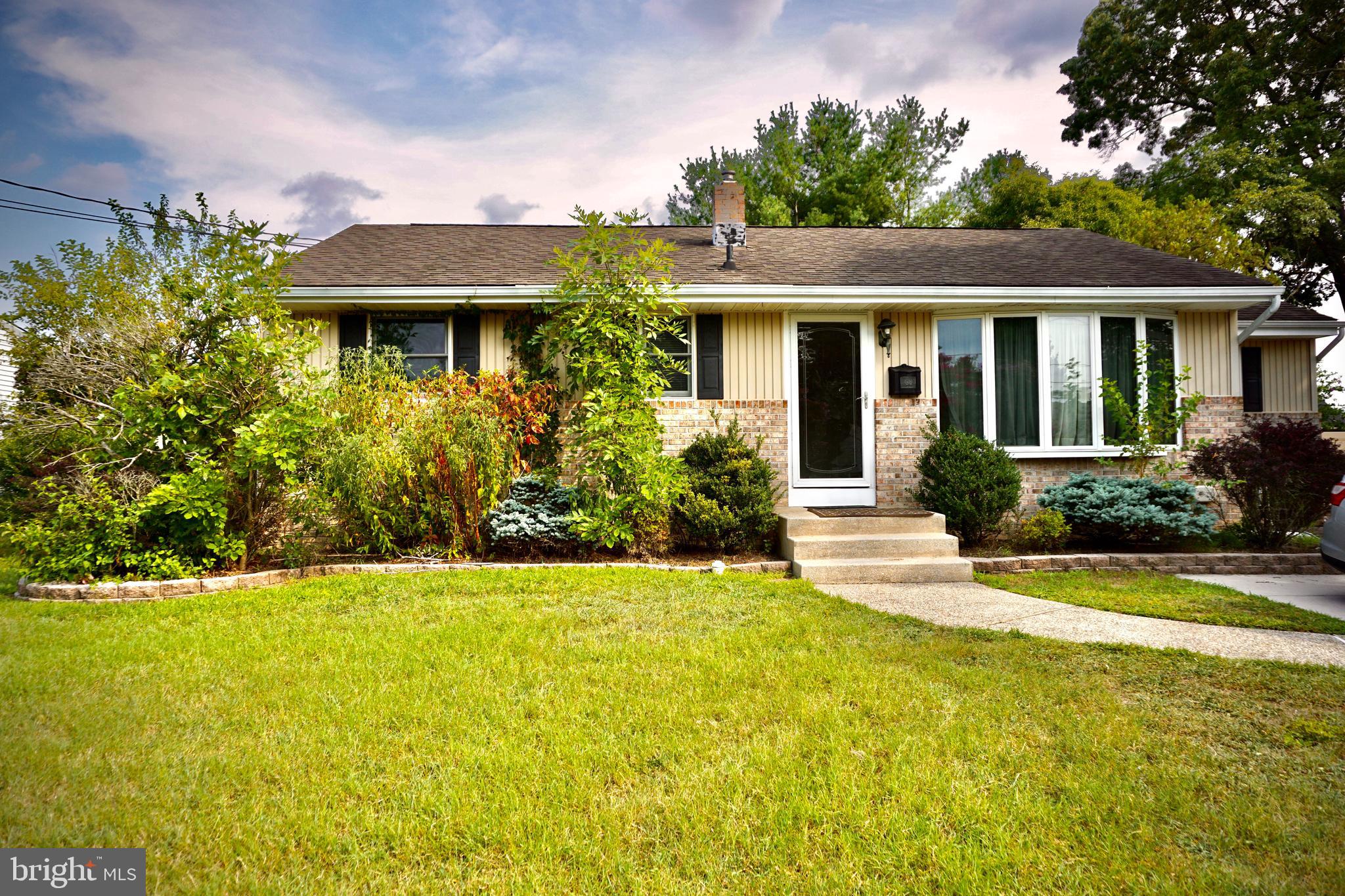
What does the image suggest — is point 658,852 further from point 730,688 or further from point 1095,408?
point 1095,408

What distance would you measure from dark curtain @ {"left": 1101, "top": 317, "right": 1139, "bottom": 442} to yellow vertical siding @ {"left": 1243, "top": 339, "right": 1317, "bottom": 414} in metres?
4.43

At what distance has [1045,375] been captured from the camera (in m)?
8.33

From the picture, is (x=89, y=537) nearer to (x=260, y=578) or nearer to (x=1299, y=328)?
(x=260, y=578)

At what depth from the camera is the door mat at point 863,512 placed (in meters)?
7.29

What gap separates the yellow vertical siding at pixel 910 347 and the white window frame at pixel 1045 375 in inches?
3.7

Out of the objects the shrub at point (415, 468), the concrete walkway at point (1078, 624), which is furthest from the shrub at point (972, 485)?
the shrub at point (415, 468)

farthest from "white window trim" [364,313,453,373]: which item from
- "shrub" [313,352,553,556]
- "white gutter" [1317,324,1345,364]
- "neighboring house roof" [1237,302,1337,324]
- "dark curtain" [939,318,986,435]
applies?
"white gutter" [1317,324,1345,364]

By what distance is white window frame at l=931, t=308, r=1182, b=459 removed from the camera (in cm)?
824

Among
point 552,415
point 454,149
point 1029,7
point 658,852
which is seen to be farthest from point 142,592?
point 1029,7

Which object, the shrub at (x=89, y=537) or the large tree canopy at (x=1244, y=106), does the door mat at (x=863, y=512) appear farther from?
the large tree canopy at (x=1244, y=106)

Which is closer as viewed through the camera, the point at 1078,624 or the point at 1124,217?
the point at 1078,624

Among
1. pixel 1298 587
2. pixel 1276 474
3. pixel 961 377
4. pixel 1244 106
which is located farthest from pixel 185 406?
pixel 1244 106

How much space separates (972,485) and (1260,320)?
485 centimetres

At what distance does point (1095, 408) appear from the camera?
8297 mm
